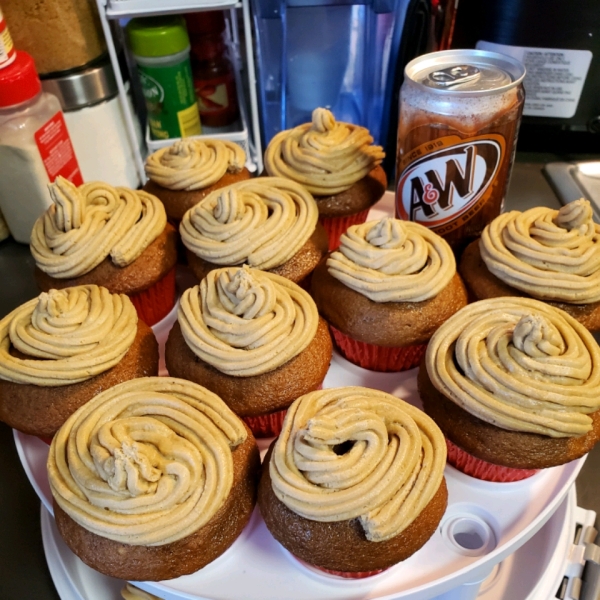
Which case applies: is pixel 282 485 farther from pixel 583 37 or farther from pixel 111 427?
pixel 583 37

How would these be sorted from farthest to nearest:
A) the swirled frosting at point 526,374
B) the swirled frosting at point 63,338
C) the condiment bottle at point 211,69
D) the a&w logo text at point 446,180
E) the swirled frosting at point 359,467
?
the condiment bottle at point 211,69 → the a&w logo text at point 446,180 → the swirled frosting at point 63,338 → the swirled frosting at point 526,374 → the swirled frosting at point 359,467

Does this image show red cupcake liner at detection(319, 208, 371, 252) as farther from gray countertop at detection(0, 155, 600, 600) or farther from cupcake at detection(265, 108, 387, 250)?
gray countertop at detection(0, 155, 600, 600)

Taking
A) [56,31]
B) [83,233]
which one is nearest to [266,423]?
[83,233]

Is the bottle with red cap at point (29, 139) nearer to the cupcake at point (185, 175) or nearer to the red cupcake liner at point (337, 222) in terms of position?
the cupcake at point (185, 175)

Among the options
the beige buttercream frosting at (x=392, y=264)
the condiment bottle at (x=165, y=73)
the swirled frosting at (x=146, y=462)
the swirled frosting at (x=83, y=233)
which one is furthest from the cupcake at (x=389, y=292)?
the condiment bottle at (x=165, y=73)

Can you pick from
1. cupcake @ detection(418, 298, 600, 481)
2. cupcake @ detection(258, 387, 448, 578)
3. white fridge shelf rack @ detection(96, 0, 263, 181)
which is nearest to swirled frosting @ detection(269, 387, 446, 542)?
cupcake @ detection(258, 387, 448, 578)

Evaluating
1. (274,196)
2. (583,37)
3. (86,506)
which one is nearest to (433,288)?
(274,196)

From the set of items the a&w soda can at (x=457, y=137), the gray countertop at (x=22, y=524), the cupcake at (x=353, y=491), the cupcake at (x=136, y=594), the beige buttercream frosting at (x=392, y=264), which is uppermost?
the a&w soda can at (x=457, y=137)
